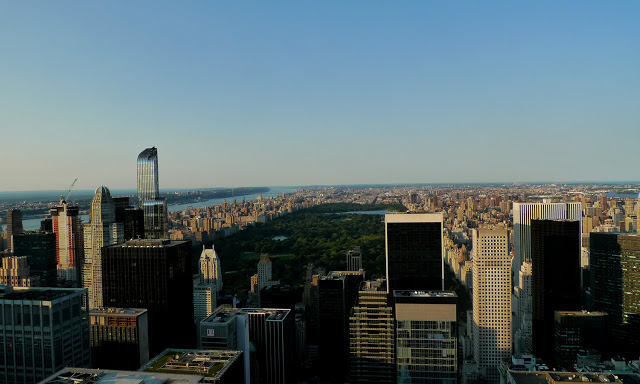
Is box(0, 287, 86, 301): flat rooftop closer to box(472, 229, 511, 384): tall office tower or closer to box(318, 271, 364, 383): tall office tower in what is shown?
box(318, 271, 364, 383): tall office tower

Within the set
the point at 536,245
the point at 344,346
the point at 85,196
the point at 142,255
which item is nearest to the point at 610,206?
the point at 536,245

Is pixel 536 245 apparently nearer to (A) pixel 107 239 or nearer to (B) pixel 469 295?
(B) pixel 469 295

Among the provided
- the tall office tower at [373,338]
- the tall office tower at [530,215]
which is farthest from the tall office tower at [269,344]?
the tall office tower at [530,215]

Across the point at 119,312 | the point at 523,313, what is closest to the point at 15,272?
the point at 119,312

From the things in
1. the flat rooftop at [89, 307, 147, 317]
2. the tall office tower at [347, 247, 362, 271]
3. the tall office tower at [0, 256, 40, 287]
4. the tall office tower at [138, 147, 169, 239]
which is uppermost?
the tall office tower at [138, 147, 169, 239]

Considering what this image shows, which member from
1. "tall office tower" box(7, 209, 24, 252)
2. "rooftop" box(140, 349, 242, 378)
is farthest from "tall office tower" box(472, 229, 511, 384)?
"tall office tower" box(7, 209, 24, 252)

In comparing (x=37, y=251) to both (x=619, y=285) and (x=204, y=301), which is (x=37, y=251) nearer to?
(x=204, y=301)
